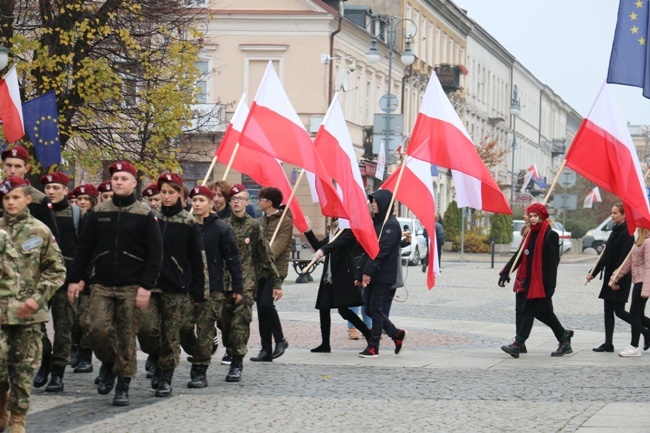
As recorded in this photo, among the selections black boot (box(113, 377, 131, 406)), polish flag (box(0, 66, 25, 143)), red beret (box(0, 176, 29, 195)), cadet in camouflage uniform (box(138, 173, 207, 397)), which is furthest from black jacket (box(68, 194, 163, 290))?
polish flag (box(0, 66, 25, 143))

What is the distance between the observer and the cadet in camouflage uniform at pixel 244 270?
12.2 metres

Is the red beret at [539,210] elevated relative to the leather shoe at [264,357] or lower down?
elevated

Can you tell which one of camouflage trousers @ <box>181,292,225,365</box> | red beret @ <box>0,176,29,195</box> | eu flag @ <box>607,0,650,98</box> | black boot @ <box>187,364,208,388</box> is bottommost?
black boot @ <box>187,364,208,388</box>

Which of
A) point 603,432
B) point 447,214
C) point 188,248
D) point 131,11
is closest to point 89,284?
point 188,248

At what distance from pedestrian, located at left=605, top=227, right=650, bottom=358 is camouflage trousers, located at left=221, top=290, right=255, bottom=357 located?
4.91 meters

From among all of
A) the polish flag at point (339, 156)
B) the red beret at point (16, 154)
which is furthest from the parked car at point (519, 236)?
the red beret at point (16, 154)

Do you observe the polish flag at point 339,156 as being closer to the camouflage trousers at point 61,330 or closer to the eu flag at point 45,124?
the eu flag at point 45,124

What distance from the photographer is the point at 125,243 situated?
10438 mm

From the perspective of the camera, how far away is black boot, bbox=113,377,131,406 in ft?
34.1

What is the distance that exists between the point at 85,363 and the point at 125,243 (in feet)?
8.66

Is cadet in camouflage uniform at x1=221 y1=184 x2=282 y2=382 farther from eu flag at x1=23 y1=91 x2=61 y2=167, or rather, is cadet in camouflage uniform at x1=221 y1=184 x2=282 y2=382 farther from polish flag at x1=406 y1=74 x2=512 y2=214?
eu flag at x1=23 y1=91 x2=61 y2=167

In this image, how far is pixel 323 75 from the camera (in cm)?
5116

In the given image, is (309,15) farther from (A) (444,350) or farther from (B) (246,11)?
(A) (444,350)

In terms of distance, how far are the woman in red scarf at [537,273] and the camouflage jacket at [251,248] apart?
10.9 feet
